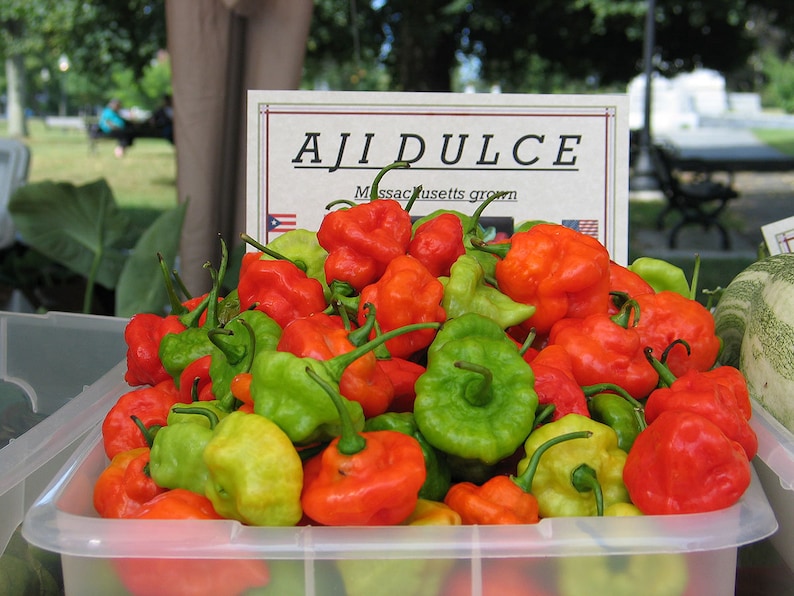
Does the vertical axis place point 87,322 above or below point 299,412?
below

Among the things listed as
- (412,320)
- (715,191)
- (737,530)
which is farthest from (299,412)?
(715,191)

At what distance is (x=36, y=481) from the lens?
134 cm

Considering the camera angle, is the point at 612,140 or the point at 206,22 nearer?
the point at 612,140

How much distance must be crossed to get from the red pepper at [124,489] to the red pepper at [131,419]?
0.31 feet

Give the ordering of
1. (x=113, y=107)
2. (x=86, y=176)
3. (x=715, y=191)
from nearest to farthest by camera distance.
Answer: (x=715, y=191) < (x=86, y=176) < (x=113, y=107)

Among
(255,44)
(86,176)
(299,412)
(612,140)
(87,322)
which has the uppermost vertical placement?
(255,44)

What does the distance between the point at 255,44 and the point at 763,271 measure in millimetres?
1613

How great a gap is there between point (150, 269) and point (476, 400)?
67.3 inches

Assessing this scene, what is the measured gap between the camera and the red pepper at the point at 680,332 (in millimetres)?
1476

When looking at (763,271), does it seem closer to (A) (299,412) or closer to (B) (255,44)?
(A) (299,412)

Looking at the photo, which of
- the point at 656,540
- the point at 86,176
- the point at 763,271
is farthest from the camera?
the point at 86,176

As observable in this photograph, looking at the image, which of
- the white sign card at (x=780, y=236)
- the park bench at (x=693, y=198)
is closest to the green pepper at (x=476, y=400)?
the white sign card at (x=780, y=236)

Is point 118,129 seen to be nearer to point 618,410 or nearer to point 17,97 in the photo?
point 17,97

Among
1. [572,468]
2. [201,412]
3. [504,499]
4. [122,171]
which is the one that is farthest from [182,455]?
[122,171]
